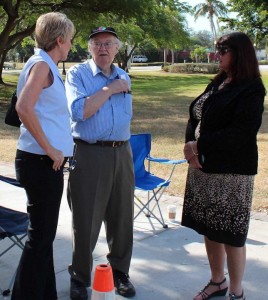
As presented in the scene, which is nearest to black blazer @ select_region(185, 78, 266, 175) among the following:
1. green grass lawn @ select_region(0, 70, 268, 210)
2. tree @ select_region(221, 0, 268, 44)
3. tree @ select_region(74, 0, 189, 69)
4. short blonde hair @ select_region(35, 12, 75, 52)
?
short blonde hair @ select_region(35, 12, 75, 52)

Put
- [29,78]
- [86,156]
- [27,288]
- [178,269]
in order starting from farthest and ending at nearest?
1. [178,269]
2. [86,156]
3. [27,288]
4. [29,78]

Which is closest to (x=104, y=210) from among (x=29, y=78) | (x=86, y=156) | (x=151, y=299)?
(x=86, y=156)

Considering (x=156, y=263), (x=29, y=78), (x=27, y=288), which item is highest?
(x=29, y=78)

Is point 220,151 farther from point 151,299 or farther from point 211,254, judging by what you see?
point 151,299

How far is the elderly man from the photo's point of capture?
338cm

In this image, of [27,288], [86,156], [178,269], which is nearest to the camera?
[27,288]

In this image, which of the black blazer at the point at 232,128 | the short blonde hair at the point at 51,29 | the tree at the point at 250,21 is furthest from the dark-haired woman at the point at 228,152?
the tree at the point at 250,21

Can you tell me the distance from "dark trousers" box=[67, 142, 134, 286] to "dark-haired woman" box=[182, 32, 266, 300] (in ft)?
1.55

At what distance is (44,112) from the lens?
286 centimetres

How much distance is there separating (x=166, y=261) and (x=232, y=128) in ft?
5.17

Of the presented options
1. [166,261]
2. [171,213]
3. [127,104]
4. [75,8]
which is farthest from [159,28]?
[127,104]

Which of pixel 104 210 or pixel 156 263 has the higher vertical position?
pixel 104 210

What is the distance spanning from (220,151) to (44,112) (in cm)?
111

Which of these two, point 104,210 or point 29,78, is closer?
point 29,78
